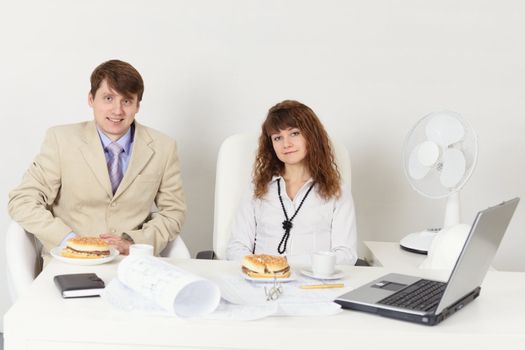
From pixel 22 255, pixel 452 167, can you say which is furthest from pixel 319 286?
pixel 22 255

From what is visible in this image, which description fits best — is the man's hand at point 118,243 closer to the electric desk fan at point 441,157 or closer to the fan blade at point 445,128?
the electric desk fan at point 441,157

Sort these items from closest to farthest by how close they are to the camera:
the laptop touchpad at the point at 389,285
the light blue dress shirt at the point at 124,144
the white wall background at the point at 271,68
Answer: the laptop touchpad at the point at 389,285 < the light blue dress shirt at the point at 124,144 < the white wall background at the point at 271,68

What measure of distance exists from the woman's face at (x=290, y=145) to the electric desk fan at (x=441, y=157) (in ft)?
1.55

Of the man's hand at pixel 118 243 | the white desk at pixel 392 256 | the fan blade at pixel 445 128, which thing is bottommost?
the white desk at pixel 392 256

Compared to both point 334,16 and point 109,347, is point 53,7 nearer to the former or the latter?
point 334,16

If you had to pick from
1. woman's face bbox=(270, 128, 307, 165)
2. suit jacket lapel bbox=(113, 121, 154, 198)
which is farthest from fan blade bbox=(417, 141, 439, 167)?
suit jacket lapel bbox=(113, 121, 154, 198)

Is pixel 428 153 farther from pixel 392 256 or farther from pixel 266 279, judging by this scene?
pixel 266 279

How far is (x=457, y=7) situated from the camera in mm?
3791

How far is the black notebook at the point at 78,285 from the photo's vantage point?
6.45 feet

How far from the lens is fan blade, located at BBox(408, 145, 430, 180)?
3.20 m

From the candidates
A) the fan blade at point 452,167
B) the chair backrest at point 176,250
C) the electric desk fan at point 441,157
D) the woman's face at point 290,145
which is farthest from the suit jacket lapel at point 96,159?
the fan blade at point 452,167

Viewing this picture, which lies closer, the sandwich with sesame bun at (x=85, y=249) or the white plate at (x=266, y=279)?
the white plate at (x=266, y=279)

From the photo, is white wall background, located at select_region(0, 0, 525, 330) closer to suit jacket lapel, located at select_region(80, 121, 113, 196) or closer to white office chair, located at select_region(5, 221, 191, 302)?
suit jacket lapel, located at select_region(80, 121, 113, 196)

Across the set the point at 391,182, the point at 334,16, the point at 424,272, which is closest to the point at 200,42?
the point at 334,16
